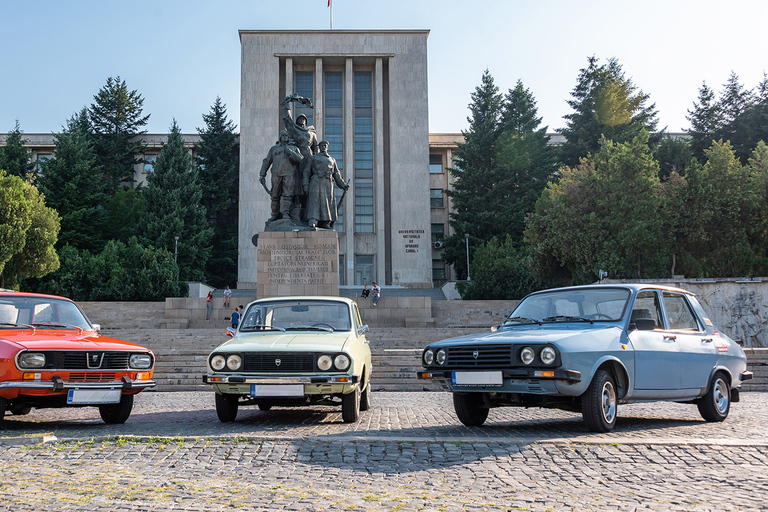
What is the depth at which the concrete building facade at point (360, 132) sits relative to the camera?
51406mm

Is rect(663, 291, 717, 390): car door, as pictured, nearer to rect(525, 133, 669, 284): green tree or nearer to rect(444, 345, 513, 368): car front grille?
rect(444, 345, 513, 368): car front grille

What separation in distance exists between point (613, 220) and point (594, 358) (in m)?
28.1

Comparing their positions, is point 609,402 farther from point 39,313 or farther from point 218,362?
point 39,313

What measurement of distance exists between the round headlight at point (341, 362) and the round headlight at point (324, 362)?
0.06 m

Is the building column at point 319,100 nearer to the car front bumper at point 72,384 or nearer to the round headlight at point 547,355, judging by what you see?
the car front bumper at point 72,384

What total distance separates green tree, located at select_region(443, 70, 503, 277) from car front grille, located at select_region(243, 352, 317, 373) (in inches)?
1696

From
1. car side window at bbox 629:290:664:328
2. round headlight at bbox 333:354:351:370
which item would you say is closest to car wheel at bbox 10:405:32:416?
round headlight at bbox 333:354:351:370

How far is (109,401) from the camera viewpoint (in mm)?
7180

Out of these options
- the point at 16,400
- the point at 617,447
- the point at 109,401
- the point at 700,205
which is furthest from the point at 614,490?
the point at 700,205

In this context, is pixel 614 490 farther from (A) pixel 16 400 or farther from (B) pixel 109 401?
(A) pixel 16 400

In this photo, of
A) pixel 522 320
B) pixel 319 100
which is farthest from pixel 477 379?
pixel 319 100

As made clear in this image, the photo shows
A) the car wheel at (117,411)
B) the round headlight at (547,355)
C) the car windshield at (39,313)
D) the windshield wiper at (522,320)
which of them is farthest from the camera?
the car windshield at (39,313)

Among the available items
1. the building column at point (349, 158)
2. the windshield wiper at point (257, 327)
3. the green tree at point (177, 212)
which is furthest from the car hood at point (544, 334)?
the building column at point (349, 158)

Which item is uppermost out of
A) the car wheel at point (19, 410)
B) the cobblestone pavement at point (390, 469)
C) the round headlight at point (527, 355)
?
the round headlight at point (527, 355)
